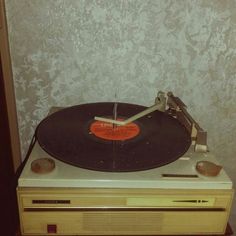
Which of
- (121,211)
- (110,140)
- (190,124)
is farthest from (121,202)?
(190,124)

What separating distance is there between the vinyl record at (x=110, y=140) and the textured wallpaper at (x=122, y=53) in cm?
19

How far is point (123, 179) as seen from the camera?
0.73 metres

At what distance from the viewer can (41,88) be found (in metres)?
1.16

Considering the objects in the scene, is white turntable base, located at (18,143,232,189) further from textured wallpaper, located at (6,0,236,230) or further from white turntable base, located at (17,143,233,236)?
textured wallpaper, located at (6,0,236,230)

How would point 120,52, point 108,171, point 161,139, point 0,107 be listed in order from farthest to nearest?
point 120,52
point 0,107
point 161,139
point 108,171

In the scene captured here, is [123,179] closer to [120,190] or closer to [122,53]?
[120,190]

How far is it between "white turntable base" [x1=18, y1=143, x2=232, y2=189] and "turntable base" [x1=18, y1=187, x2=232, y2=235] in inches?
0.5

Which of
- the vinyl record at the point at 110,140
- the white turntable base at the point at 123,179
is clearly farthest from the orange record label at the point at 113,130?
the white turntable base at the point at 123,179

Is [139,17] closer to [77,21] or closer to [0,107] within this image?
[77,21]

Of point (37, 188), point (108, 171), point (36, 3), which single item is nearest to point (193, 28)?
point (36, 3)

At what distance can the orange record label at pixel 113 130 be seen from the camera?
34.1 inches

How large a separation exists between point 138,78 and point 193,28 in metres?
0.24

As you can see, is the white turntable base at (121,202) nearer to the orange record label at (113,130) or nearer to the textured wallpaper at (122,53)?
the orange record label at (113,130)

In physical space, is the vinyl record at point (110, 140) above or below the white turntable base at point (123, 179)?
above
